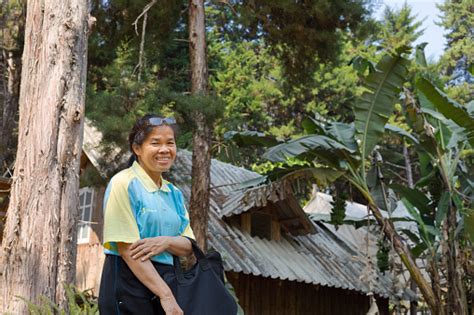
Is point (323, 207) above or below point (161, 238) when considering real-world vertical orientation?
above

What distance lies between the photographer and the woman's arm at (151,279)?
250 centimetres

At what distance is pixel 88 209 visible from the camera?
476 inches

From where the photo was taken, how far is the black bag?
101 inches

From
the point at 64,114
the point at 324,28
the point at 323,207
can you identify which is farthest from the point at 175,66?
the point at 64,114

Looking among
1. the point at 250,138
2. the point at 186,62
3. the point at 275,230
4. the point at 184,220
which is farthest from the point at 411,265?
the point at 186,62

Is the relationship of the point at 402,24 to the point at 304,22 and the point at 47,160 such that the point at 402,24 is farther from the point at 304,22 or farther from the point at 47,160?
the point at 47,160

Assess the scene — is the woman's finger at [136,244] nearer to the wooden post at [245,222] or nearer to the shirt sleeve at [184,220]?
the shirt sleeve at [184,220]

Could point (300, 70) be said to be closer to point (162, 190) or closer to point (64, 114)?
Result: point (64, 114)

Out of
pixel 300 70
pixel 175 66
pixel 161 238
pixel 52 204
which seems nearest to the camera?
pixel 161 238

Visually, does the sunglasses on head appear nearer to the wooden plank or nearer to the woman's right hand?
the woman's right hand

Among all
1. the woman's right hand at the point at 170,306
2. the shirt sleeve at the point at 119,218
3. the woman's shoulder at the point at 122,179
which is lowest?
the woman's right hand at the point at 170,306

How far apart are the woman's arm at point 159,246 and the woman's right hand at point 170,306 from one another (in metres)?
0.19

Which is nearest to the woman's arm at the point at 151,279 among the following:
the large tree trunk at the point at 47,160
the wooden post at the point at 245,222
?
the large tree trunk at the point at 47,160

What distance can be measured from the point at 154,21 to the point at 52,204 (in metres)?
6.18
